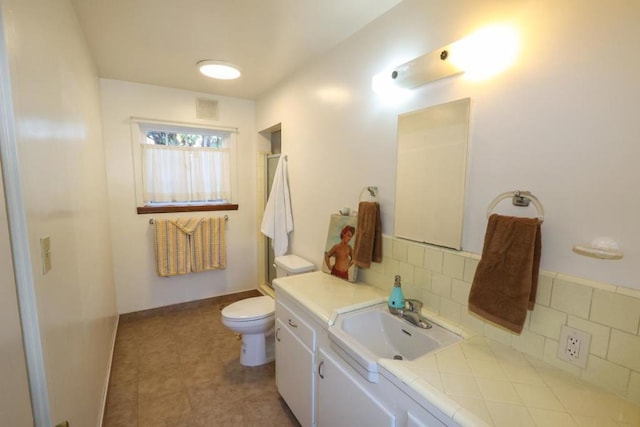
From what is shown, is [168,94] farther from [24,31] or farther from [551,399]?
[551,399]

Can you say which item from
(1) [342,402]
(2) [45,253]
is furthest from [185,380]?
(2) [45,253]

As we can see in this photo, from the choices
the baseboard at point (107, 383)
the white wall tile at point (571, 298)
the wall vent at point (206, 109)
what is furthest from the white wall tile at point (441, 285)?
the wall vent at point (206, 109)

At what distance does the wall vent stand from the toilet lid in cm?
208

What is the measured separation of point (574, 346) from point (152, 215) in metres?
3.42

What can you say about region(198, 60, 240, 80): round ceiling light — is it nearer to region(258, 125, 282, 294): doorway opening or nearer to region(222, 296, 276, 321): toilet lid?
region(258, 125, 282, 294): doorway opening

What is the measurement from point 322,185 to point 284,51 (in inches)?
41.1

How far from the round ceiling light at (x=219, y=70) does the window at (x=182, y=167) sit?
0.82m

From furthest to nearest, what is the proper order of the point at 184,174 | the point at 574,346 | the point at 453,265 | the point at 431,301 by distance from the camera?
1. the point at 184,174
2. the point at 431,301
3. the point at 453,265
4. the point at 574,346

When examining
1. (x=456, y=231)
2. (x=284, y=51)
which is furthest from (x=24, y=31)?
(x=456, y=231)

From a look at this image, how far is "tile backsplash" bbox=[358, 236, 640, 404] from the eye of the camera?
2.97ft

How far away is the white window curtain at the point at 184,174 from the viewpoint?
3.08 metres

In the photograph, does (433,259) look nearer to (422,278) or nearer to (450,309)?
(422,278)

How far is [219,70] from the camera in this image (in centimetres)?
253

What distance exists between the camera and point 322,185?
2.34 meters
